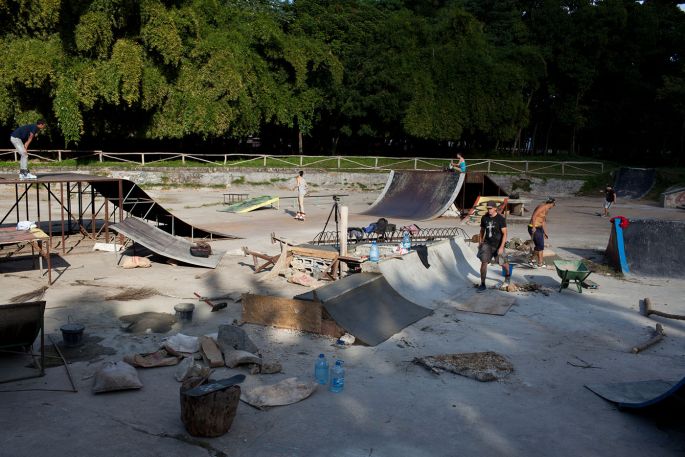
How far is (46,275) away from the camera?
12742 millimetres

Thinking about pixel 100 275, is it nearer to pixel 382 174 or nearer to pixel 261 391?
pixel 261 391

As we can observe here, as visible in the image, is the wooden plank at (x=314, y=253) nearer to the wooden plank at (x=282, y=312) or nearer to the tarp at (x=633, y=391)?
the wooden plank at (x=282, y=312)

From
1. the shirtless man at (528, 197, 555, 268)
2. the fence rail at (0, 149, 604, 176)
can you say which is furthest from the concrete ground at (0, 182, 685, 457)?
the fence rail at (0, 149, 604, 176)

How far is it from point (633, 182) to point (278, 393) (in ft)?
107

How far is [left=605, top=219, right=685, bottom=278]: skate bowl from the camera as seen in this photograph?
46.3 feet

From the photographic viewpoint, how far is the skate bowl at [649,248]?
Result: 556 inches

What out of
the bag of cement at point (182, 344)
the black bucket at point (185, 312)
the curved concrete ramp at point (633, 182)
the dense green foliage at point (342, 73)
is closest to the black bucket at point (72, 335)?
the bag of cement at point (182, 344)

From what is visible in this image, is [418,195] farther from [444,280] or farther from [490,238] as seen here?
[490,238]

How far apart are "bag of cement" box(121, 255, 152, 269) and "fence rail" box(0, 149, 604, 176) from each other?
18.8 metres

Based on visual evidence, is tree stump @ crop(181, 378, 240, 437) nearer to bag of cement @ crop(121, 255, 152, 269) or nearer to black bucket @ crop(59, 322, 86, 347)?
black bucket @ crop(59, 322, 86, 347)

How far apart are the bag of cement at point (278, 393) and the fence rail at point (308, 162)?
26.7 m

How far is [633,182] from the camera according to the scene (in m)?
34.3

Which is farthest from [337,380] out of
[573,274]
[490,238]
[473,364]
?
[573,274]

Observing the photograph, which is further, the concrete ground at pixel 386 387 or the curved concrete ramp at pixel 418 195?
the curved concrete ramp at pixel 418 195
